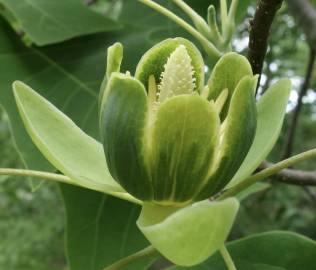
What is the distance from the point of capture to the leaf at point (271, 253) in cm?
74

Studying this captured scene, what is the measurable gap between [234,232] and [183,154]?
1.80m

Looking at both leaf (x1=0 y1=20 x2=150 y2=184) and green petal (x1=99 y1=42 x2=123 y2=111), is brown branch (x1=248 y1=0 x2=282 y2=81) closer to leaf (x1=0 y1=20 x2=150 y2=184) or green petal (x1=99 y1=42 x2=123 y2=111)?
green petal (x1=99 y1=42 x2=123 y2=111)

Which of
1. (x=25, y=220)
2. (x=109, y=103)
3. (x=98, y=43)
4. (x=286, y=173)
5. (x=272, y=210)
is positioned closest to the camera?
(x=109, y=103)

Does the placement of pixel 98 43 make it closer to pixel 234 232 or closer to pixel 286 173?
pixel 286 173

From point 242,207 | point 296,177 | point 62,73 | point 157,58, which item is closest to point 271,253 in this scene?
point 296,177

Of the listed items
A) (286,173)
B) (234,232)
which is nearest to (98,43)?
(286,173)

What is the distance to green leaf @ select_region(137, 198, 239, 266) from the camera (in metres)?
0.48

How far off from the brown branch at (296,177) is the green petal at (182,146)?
263 mm

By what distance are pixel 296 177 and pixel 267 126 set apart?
0.80ft

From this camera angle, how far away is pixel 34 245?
104 inches

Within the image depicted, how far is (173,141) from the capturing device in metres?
0.57

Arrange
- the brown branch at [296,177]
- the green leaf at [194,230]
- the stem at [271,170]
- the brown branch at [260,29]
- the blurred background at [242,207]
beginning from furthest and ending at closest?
the blurred background at [242,207], the brown branch at [296,177], the brown branch at [260,29], the stem at [271,170], the green leaf at [194,230]

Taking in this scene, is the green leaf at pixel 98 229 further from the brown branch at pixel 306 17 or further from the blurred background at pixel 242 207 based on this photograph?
the blurred background at pixel 242 207

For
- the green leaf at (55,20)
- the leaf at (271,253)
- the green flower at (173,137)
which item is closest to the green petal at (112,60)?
the green flower at (173,137)
